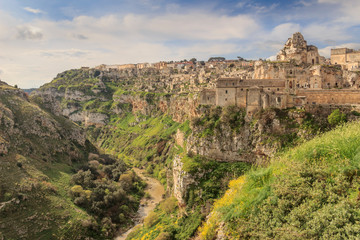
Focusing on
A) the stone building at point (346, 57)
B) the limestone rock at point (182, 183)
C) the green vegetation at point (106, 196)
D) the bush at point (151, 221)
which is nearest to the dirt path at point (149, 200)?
the green vegetation at point (106, 196)

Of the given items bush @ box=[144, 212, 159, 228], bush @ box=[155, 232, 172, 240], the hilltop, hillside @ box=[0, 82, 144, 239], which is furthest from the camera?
bush @ box=[144, 212, 159, 228]

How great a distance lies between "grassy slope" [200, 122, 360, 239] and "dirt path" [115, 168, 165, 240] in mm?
35673

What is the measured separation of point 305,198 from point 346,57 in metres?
49.6

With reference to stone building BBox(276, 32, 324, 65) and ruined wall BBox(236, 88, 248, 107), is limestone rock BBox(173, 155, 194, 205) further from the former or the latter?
stone building BBox(276, 32, 324, 65)

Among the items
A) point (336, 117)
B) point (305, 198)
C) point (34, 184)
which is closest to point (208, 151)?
point (336, 117)

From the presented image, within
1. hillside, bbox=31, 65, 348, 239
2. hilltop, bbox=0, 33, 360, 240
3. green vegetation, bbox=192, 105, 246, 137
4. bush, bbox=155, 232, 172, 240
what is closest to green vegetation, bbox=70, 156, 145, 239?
hilltop, bbox=0, 33, 360, 240

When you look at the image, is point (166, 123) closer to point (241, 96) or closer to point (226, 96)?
point (226, 96)

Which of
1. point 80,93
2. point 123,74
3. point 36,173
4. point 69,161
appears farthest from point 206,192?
point 123,74

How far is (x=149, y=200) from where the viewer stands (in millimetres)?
52312

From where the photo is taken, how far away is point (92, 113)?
350 feet

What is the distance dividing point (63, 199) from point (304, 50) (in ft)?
174

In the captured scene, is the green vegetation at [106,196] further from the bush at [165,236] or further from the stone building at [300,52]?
the stone building at [300,52]

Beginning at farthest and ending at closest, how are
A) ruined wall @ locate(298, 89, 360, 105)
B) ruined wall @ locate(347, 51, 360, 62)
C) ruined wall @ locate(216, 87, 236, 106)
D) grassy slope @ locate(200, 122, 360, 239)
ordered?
ruined wall @ locate(347, 51, 360, 62)
ruined wall @ locate(216, 87, 236, 106)
ruined wall @ locate(298, 89, 360, 105)
grassy slope @ locate(200, 122, 360, 239)

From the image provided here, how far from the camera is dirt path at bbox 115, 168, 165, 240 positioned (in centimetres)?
4444
